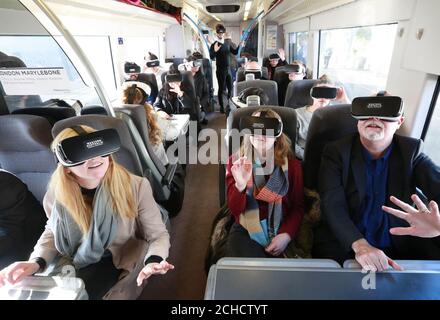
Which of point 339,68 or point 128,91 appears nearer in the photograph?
point 128,91

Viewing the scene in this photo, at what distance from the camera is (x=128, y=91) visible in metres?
2.86

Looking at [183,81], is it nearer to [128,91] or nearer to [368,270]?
[128,91]

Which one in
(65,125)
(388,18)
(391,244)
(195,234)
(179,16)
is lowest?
(195,234)

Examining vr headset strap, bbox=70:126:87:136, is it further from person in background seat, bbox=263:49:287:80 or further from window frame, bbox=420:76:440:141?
person in background seat, bbox=263:49:287:80

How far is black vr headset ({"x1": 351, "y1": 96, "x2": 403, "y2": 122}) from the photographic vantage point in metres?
1.41

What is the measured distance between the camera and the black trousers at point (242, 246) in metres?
1.71

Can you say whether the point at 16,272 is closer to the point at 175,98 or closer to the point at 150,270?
the point at 150,270

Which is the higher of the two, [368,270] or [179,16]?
[179,16]

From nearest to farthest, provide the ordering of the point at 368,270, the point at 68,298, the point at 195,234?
the point at 68,298 → the point at 368,270 → the point at 195,234

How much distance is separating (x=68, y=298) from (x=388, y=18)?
304cm

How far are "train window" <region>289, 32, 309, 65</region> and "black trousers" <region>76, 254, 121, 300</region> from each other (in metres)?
6.30

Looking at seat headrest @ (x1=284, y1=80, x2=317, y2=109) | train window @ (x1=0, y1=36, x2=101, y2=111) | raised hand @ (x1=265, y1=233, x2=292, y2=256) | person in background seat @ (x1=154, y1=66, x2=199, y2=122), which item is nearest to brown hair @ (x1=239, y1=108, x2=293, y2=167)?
raised hand @ (x1=265, y1=233, x2=292, y2=256)

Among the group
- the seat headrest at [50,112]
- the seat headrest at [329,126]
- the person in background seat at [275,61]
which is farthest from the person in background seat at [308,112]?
the person in background seat at [275,61]

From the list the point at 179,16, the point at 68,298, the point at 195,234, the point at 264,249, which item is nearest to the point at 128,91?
the point at 195,234
